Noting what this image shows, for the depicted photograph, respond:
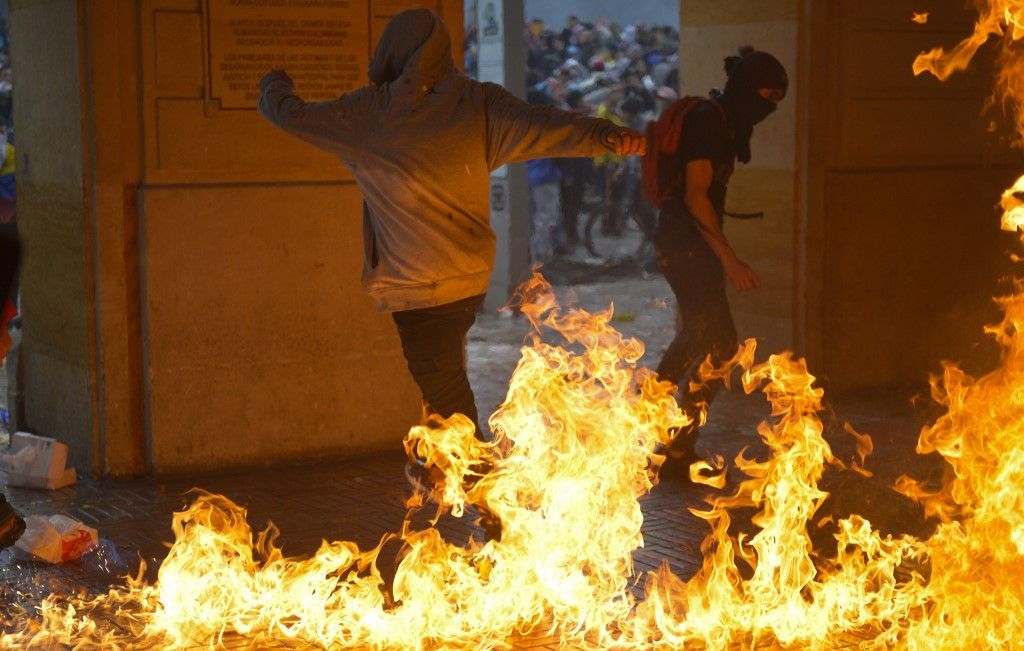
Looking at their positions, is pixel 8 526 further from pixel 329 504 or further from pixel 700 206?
pixel 700 206

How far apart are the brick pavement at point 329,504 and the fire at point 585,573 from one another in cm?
24

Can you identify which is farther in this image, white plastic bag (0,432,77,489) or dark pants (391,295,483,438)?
white plastic bag (0,432,77,489)

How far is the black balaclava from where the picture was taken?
8000mm

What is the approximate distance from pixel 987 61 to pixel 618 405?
5462 millimetres

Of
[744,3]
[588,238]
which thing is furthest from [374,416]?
[588,238]

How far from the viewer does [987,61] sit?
423 inches

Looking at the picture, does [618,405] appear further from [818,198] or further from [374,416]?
[818,198]

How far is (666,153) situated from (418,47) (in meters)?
2.19

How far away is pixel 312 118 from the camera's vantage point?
6.34 m

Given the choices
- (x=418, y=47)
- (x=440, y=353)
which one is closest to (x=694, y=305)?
(x=440, y=353)

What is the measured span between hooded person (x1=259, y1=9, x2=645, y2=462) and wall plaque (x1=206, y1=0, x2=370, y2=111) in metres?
1.94

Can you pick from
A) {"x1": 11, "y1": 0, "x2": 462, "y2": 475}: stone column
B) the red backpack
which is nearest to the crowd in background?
{"x1": 11, "y1": 0, "x2": 462, "y2": 475}: stone column

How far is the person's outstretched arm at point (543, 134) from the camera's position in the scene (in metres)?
6.01

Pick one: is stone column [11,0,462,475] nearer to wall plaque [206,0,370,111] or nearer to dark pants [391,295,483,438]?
wall plaque [206,0,370,111]
